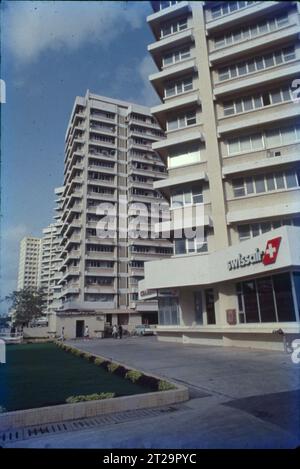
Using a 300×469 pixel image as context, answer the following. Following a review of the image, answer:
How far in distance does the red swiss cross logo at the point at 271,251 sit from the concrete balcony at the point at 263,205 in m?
3.96

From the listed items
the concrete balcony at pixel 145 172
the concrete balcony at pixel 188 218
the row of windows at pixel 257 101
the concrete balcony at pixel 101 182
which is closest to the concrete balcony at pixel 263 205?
the concrete balcony at pixel 188 218

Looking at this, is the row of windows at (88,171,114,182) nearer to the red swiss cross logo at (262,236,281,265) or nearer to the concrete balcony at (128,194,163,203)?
the concrete balcony at (128,194,163,203)

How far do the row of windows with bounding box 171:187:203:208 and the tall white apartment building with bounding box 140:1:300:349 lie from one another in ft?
0.23

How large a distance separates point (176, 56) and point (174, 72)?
66.9 inches

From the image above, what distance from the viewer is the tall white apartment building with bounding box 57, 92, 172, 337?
5222cm

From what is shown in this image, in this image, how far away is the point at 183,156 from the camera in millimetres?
23391

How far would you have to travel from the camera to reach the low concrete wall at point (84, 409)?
19.0 feet

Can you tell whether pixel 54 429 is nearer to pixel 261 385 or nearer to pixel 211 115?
pixel 261 385

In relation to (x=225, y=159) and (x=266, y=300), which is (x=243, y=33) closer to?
(x=225, y=159)

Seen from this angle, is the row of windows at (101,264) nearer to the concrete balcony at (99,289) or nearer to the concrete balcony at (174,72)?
the concrete balcony at (99,289)

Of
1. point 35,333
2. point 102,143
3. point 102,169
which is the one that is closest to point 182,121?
point 35,333

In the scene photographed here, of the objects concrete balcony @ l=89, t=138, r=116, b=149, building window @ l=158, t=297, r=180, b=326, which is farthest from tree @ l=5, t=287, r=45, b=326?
building window @ l=158, t=297, r=180, b=326

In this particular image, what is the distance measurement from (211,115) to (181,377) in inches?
685

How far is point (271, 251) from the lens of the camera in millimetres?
14891
